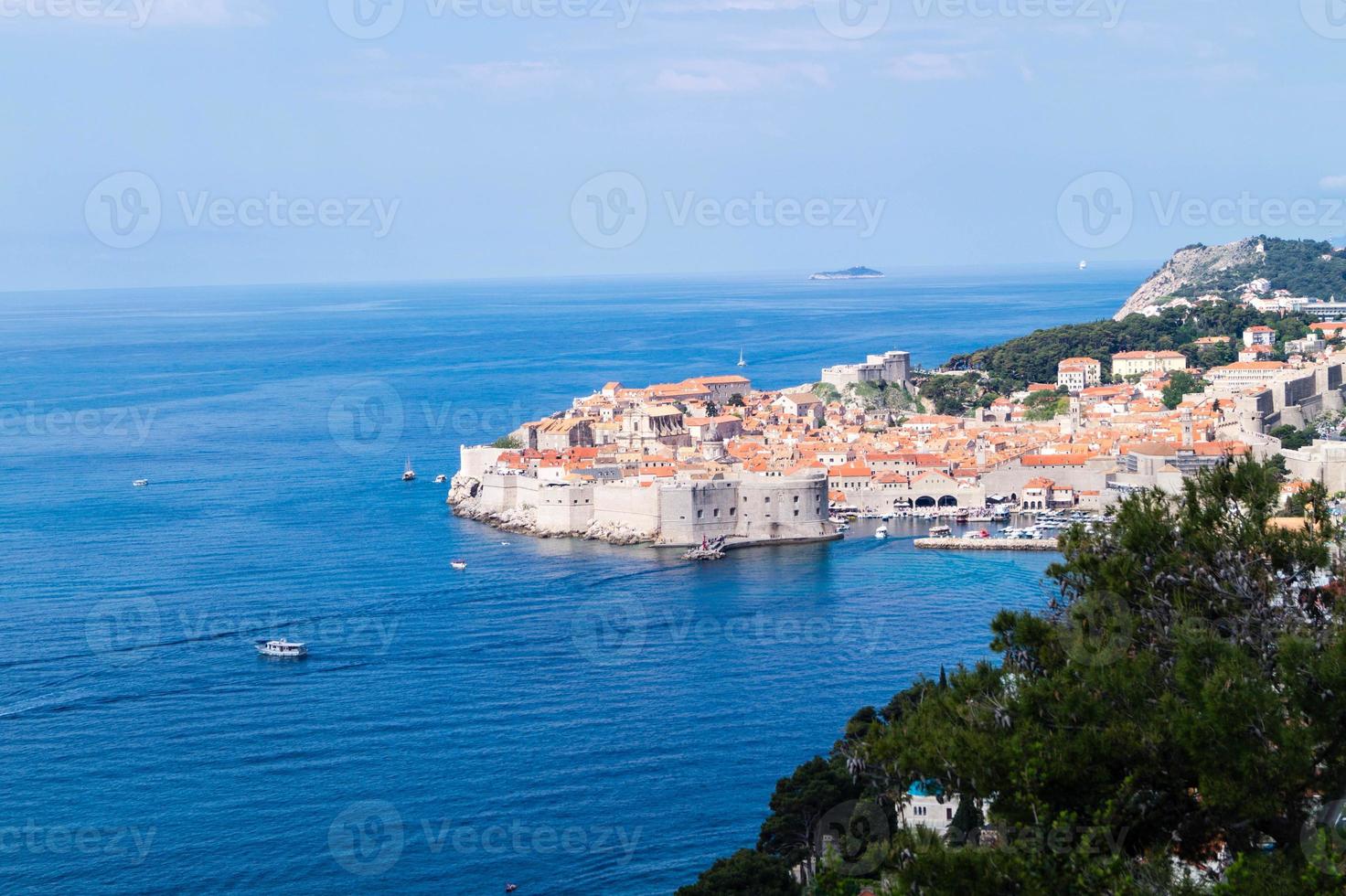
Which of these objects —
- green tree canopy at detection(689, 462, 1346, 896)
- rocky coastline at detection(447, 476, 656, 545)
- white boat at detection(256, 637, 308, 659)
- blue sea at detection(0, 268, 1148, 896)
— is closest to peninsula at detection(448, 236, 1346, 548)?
rocky coastline at detection(447, 476, 656, 545)

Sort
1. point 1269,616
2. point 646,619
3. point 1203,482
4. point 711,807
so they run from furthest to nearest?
point 646,619 < point 711,807 < point 1203,482 < point 1269,616

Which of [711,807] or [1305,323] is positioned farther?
[1305,323]

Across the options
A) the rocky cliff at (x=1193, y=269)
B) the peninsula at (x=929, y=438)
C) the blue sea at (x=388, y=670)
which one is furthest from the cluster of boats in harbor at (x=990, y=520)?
the rocky cliff at (x=1193, y=269)

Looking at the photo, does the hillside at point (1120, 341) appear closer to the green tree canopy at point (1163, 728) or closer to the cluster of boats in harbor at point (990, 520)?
the cluster of boats in harbor at point (990, 520)

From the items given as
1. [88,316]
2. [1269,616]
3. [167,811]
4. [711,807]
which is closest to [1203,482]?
[1269,616]

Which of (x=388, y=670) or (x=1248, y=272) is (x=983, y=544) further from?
(x=1248, y=272)

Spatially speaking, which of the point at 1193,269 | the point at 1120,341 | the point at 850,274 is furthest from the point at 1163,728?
the point at 850,274

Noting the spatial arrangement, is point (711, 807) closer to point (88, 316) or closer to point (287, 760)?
point (287, 760)
